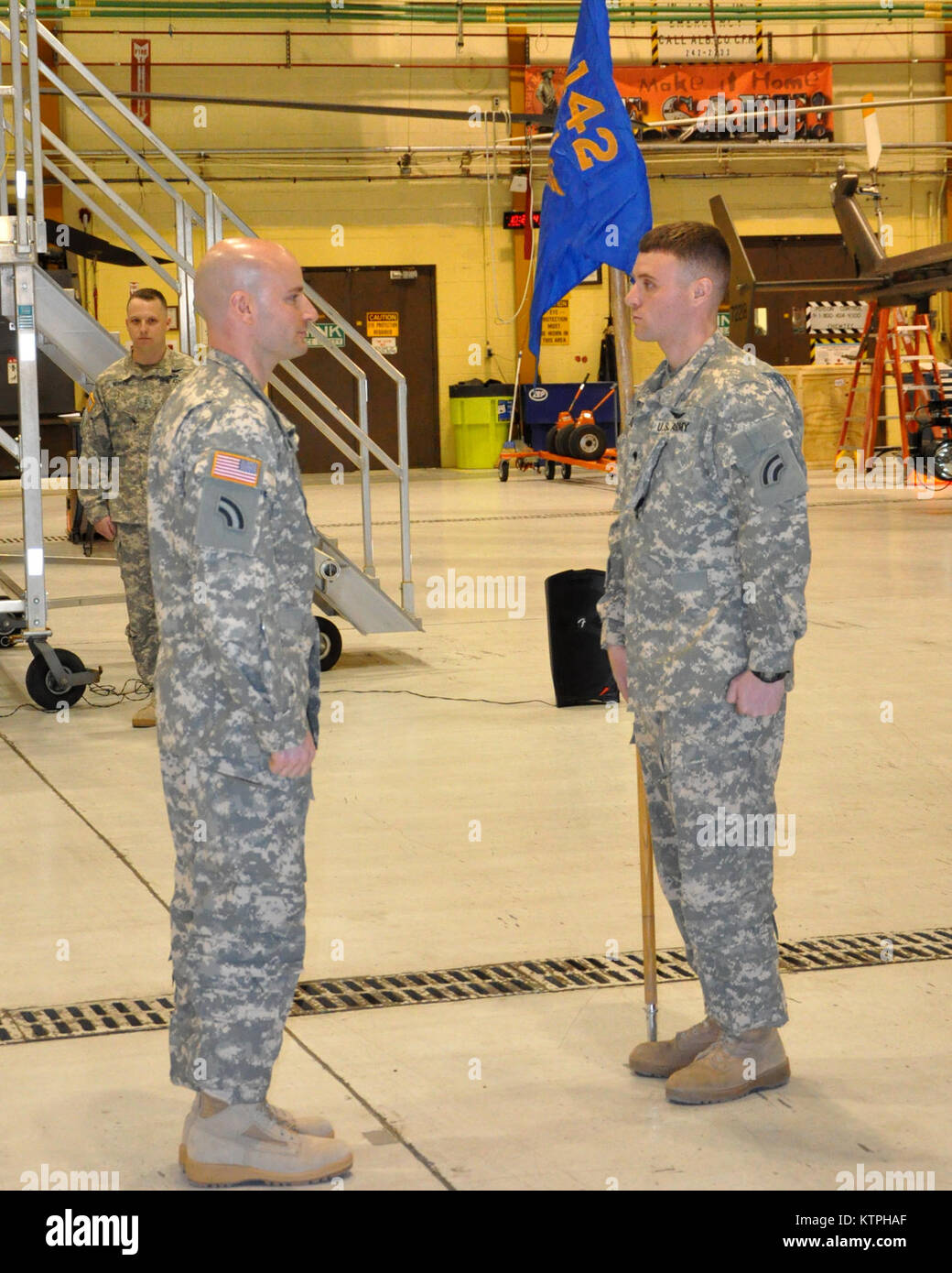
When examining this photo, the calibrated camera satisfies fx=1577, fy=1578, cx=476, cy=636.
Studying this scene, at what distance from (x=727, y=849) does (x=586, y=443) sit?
1657cm

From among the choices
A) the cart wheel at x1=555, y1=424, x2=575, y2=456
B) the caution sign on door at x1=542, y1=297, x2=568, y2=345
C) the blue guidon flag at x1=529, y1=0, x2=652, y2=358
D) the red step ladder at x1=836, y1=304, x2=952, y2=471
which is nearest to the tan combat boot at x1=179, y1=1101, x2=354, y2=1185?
the blue guidon flag at x1=529, y1=0, x2=652, y2=358

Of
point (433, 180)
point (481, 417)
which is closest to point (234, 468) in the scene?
point (481, 417)

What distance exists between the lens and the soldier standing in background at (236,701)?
2621 mm

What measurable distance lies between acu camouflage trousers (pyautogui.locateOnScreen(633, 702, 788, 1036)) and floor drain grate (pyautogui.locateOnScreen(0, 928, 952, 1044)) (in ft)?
2.33

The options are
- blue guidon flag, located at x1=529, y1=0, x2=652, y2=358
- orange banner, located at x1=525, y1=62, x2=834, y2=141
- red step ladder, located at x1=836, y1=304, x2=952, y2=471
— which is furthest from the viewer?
orange banner, located at x1=525, y1=62, x2=834, y2=141

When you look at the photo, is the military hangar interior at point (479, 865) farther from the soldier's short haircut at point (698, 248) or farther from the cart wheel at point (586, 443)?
the soldier's short haircut at point (698, 248)

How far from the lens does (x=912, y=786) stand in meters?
5.63

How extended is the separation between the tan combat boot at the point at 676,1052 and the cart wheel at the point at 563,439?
16520mm

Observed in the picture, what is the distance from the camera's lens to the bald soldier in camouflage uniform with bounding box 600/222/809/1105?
300cm

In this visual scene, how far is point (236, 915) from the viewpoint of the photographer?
2723mm

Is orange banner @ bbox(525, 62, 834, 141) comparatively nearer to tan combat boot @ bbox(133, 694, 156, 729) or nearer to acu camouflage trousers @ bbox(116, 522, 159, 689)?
acu camouflage trousers @ bbox(116, 522, 159, 689)

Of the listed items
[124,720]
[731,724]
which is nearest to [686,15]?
[124,720]

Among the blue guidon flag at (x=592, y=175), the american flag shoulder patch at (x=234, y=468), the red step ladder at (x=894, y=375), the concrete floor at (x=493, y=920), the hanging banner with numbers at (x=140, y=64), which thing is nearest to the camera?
the american flag shoulder patch at (x=234, y=468)

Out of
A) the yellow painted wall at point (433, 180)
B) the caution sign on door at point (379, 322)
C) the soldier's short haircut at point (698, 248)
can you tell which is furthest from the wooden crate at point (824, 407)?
the soldier's short haircut at point (698, 248)
